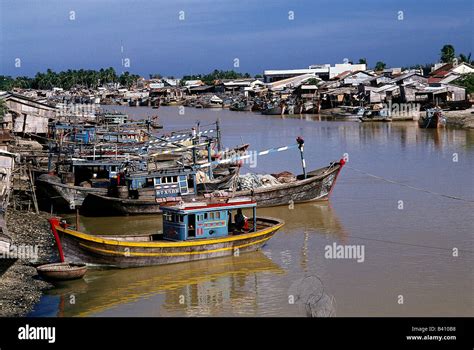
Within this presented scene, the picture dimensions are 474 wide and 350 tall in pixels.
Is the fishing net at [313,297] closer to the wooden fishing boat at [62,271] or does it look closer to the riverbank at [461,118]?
the wooden fishing boat at [62,271]

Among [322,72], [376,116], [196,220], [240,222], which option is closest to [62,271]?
[196,220]

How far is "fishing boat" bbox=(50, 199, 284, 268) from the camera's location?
565 inches

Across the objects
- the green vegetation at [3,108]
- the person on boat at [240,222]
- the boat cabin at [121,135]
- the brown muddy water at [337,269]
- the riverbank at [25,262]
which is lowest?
the brown muddy water at [337,269]

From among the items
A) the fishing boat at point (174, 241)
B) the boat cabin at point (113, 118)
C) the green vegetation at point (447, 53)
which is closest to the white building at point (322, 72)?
the green vegetation at point (447, 53)

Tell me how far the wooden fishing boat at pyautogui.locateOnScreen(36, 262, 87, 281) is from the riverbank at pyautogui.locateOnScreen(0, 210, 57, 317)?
8.4 inches

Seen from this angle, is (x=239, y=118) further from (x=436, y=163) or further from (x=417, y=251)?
(x=417, y=251)

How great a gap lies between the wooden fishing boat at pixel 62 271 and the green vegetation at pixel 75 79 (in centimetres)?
10598

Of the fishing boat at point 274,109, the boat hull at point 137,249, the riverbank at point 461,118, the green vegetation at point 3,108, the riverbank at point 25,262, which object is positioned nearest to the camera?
the riverbank at point 25,262

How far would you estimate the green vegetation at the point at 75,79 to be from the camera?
12056 cm

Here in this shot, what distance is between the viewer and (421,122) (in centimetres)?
4659

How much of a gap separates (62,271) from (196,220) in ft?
9.50

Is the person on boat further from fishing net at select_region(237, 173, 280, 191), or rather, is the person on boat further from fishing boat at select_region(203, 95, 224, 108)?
fishing boat at select_region(203, 95, 224, 108)
